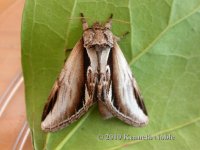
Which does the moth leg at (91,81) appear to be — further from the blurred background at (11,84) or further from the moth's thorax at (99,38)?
the blurred background at (11,84)

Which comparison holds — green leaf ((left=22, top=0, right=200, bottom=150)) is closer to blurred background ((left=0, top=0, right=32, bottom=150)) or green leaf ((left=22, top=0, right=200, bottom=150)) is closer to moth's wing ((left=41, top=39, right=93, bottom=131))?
moth's wing ((left=41, top=39, right=93, bottom=131))

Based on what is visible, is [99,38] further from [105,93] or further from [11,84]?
[11,84]

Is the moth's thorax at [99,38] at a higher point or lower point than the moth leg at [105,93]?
higher

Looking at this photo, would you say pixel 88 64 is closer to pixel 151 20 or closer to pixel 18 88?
pixel 151 20

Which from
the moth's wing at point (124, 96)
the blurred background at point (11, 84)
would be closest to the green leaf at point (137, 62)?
the moth's wing at point (124, 96)

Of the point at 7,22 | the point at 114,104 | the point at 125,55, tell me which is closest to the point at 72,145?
the point at 114,104

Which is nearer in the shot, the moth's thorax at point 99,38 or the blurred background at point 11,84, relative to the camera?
the moth's thorax at point 99,38
